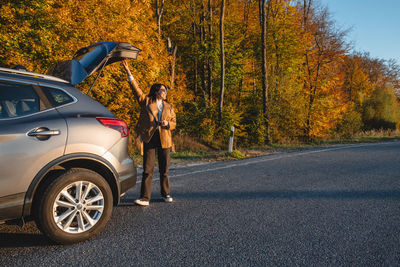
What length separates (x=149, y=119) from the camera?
4223mm

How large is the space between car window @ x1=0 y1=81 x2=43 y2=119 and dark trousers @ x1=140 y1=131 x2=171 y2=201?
5.81ft

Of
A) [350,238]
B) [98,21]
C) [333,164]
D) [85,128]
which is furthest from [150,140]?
[98,21]

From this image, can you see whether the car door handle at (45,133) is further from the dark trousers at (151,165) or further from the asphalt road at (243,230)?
the dark trousers at (151,165)

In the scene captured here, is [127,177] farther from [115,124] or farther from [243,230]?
[243,230]

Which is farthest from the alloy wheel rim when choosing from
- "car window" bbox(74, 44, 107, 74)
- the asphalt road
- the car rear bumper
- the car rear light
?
"car window" bbox(74, 44, 107, 74)

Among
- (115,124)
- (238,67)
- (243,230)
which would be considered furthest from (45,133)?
(238,67)

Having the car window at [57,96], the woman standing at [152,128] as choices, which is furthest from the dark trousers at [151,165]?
the car window at [57,96]

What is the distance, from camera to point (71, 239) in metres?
2.82

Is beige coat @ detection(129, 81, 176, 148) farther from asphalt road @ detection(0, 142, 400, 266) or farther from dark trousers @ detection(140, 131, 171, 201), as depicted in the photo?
asphalt road @ detection(0, 142, 400, 266)

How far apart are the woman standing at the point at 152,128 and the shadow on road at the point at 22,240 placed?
1441mm

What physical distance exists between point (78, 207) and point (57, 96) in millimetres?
1217

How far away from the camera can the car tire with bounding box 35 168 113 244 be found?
270 cm

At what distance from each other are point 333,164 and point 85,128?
7.00m

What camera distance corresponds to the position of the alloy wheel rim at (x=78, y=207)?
281 cm
